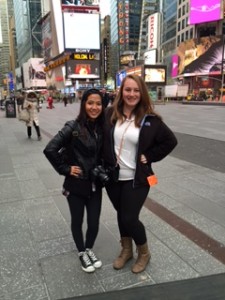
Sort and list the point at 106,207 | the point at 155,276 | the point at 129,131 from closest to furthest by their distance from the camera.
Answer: the point at 129,131
the point at 155,276
the point at 106,207

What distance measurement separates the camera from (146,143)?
7.96 feet

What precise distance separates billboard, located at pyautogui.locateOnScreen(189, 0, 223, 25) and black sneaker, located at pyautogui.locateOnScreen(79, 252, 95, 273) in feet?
220

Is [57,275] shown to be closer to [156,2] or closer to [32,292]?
[32,292]

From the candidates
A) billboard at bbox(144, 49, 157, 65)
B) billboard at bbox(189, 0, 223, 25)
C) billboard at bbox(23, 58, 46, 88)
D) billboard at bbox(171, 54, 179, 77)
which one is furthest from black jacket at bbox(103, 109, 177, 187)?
billboard at bbox(23, 58, 46, 88)

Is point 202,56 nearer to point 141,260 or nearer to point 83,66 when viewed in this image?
point 83,66

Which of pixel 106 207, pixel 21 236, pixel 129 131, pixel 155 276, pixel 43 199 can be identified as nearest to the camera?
pixel 129 131

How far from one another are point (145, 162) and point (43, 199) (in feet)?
8.64

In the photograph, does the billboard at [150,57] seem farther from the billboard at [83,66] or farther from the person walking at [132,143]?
the person walking at [132,143]

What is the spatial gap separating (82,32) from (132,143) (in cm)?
8867

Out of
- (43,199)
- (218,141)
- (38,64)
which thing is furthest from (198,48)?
Answer: (38,64)

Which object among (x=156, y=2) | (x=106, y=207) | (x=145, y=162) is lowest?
(x=106, y=207)

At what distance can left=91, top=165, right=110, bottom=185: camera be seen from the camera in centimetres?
240

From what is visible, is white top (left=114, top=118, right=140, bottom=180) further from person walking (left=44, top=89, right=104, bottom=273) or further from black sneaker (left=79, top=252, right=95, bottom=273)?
black sneaker (left=79, top=252, right=95, bottom=273)

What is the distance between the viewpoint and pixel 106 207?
4.29 meters
